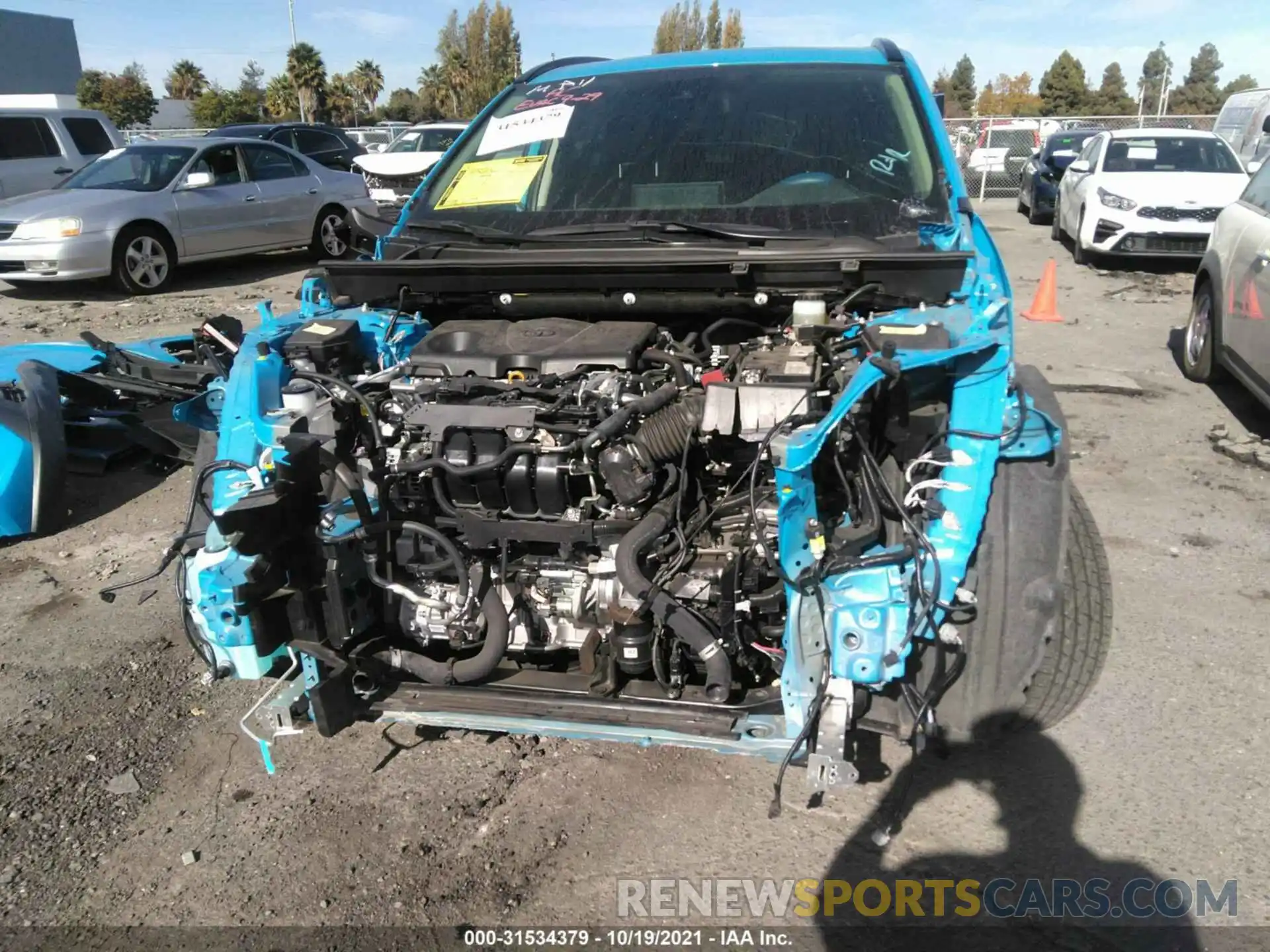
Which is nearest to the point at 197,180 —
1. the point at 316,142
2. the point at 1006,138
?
the point at 316,142

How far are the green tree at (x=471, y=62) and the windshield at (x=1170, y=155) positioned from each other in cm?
4810

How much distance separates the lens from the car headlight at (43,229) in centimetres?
977

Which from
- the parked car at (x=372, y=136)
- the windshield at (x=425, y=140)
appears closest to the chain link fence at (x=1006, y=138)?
the parked car at (x=372, y=136)

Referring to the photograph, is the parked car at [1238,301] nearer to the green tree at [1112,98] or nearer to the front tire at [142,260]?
the front tire at [142,260]

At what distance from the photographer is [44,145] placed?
12.4 m

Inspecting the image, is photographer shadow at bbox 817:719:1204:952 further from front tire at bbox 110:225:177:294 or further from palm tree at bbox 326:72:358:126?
palm tree at bbox 326:72:358:126

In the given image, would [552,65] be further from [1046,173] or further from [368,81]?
[368,81]

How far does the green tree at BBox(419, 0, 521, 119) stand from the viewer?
2206 inches

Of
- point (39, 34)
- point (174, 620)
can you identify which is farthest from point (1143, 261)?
point (39, 34)

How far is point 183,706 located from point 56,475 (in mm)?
2148

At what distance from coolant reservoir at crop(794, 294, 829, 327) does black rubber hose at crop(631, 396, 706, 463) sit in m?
0.49

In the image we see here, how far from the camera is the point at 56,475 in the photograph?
4.72 m

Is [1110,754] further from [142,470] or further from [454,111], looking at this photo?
[454,111]

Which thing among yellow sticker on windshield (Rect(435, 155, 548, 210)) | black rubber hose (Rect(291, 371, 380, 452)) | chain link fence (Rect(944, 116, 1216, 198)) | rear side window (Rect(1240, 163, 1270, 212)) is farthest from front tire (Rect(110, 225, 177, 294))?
chain link fence (Rect(944, 116, 1216, 198))
